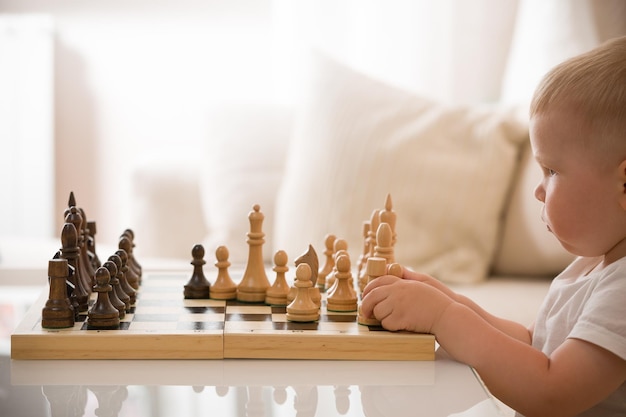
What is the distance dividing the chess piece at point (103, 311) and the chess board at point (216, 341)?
13 millimetres

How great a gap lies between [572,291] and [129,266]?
0.64m

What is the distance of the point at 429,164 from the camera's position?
203 cm

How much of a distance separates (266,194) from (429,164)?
476 mm

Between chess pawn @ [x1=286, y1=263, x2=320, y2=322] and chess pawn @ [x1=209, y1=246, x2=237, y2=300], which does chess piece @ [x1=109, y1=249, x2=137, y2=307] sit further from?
chess pawn @ [x1=286, y1=263, x2=320, y2=322]

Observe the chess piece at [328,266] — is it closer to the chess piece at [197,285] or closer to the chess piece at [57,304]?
Answer: the chess piece at [197,285]

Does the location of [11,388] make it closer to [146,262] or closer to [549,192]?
[549,192]

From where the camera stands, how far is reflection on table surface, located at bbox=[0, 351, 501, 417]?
A: 79 cm

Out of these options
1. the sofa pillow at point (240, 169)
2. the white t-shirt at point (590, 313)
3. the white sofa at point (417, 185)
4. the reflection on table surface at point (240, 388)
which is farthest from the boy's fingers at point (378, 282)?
the sofa pillow at point (240, 169)

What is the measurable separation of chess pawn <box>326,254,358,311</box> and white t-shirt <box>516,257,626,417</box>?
0.92 ft

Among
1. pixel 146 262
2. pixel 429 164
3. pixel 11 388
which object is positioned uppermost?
pixel 429 164

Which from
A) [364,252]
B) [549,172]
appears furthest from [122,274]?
[549,172]

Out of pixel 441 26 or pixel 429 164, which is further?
pixel 441 26

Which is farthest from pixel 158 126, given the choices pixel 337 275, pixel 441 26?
pixel 337 275

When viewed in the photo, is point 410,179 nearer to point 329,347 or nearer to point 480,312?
point 480,312
